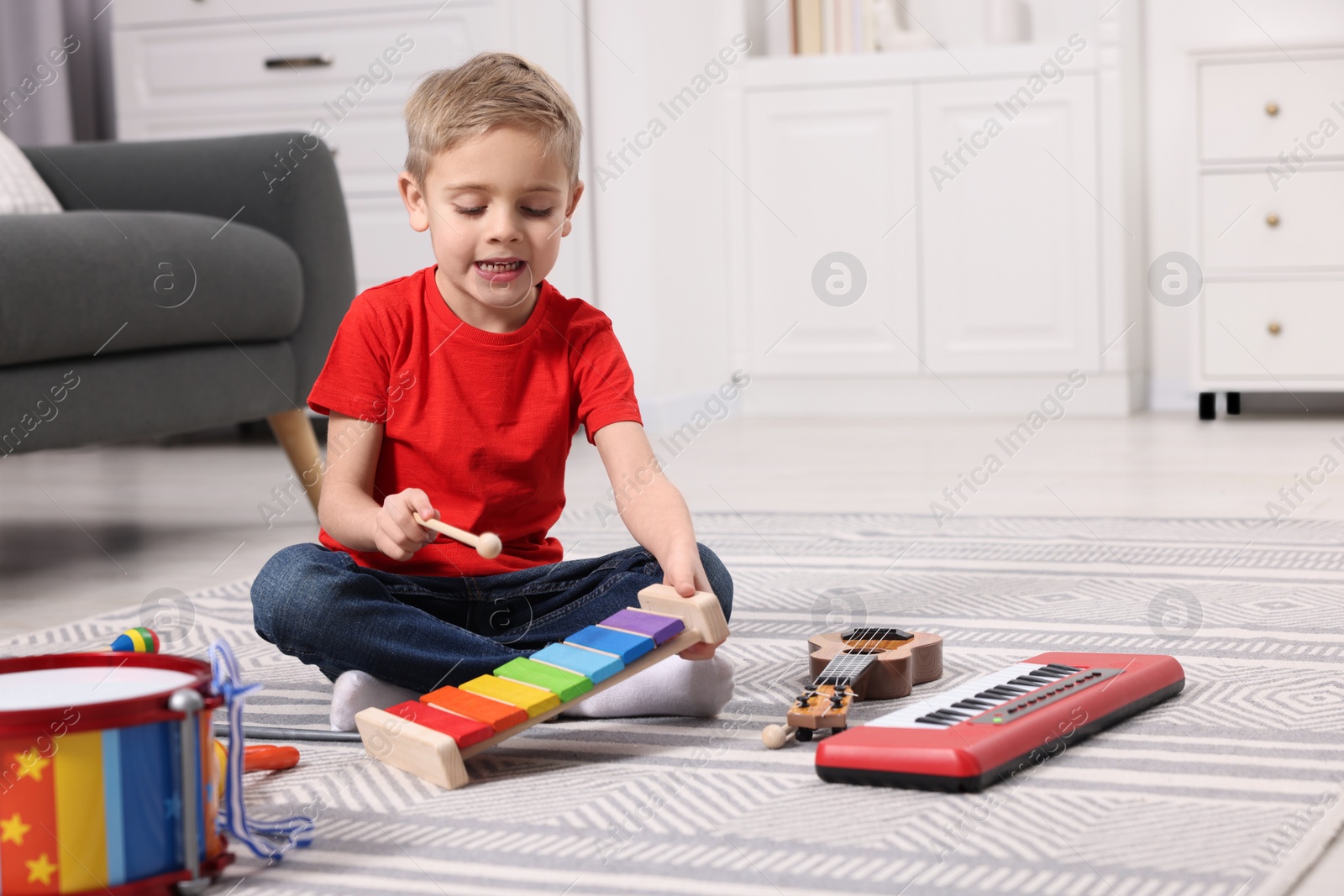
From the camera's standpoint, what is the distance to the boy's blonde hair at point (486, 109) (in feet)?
→ 3.05

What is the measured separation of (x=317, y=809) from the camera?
747mm

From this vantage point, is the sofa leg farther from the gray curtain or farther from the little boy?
the gray curtain

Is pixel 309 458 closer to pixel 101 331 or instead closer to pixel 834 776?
pixel 101 331

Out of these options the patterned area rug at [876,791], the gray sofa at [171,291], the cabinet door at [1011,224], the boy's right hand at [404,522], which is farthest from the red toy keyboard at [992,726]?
the cabinet door at [1011,224]

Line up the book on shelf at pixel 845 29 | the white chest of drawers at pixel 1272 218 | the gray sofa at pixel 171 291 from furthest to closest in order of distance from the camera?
the book on shelf at pixel 845 29
the white chest of drawers at pixel 1272 218
the gray sofa at pixel 171 291

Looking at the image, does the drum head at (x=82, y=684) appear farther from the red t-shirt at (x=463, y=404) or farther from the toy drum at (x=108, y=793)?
the red t-shirt at (x=463, y=404)

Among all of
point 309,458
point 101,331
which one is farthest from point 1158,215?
point 101,331

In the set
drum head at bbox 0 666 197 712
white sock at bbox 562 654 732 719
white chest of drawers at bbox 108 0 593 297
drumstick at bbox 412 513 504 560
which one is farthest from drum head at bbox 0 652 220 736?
white chest of drawers at bbox 108 0 593 297

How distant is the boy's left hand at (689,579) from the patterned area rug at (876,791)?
0.05 meters

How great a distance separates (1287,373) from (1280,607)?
1.59m

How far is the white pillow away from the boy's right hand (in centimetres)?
120

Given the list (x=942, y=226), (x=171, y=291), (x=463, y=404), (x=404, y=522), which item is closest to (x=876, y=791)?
(x=404, y=522)

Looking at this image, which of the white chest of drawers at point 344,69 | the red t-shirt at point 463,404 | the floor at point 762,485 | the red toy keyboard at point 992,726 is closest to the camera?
the red toy keyboard at point 992,726

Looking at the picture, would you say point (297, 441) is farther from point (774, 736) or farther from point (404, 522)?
point (774, 736)
